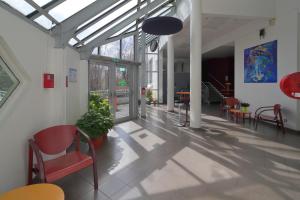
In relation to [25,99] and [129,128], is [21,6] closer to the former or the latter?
[25,99]

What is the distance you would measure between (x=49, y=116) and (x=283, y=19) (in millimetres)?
6332

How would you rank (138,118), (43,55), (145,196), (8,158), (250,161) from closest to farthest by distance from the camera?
(8,158), (145,196), (43,55), (250,161), (138,118)

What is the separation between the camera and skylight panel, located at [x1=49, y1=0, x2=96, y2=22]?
9.22ft

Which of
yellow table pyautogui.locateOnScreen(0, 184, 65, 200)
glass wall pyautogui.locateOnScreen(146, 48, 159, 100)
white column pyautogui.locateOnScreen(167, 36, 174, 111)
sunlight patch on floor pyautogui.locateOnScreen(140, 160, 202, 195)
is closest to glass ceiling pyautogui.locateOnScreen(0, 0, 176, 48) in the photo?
yellow table pyautogui.locateOnScreen(0, 184, 65, 200)

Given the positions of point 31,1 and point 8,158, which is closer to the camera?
point 8,158

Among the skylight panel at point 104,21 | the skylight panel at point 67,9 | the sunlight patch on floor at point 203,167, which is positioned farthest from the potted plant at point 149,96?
the skylight panel at point 67,9

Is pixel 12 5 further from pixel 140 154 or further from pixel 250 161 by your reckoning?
pixel 250 161

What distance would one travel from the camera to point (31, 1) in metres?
2.28

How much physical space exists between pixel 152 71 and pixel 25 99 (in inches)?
451

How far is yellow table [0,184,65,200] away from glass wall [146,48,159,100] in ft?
38.6

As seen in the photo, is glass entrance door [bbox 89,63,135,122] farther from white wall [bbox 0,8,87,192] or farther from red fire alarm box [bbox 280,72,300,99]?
red fire alarm box [bbox 280,72,300,99]

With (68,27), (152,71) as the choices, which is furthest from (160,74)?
(68,27)

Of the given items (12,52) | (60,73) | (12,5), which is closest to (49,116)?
(60,73)

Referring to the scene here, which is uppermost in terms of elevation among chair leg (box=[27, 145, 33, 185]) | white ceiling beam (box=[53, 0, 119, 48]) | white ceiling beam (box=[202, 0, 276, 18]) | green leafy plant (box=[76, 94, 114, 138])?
white ceiling beam (box=[202, 0, 276, 18])
